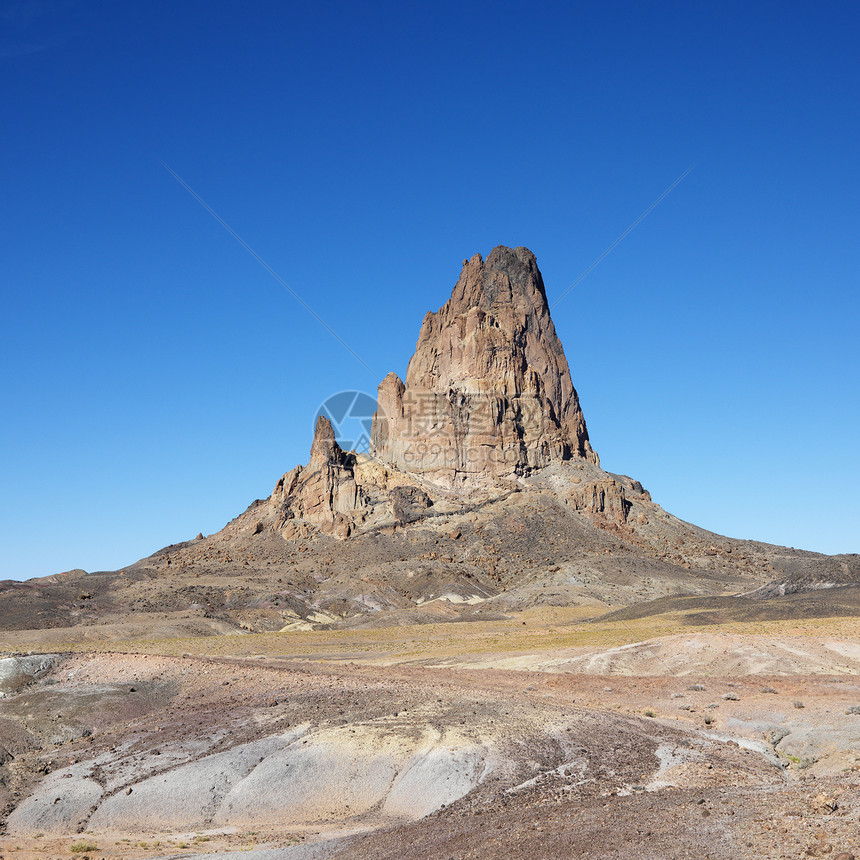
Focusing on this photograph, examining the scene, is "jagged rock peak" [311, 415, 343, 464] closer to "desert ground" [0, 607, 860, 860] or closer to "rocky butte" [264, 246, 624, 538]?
"rocky butte" [264, 246, 624, 538]

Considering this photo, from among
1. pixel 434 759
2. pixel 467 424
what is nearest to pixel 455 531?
pixel 467 424

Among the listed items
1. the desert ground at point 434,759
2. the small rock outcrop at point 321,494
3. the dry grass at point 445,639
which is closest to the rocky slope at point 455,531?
the small rock outcrop at point 321,494

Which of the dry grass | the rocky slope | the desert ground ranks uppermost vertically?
the rocky slope

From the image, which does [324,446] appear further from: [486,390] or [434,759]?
[434,759]

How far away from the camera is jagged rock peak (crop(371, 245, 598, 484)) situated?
5374 inches

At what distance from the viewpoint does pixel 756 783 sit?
741 inches

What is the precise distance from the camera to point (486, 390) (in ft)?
460

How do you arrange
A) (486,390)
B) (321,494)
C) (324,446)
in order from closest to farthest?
(321,494) → (324,446) → (486,390)

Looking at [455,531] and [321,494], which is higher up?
[321,494]

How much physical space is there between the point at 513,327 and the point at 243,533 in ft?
199

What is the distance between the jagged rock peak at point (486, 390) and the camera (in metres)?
136

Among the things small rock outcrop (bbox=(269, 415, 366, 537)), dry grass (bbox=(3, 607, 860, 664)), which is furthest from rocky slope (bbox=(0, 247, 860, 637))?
dry grass (bbox=(3, 607, 860, 664))

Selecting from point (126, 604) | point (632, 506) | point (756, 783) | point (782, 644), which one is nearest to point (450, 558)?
point (632, 506)

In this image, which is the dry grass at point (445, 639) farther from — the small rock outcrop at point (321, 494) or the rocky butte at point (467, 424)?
the rocky butte at point (467, 424)
